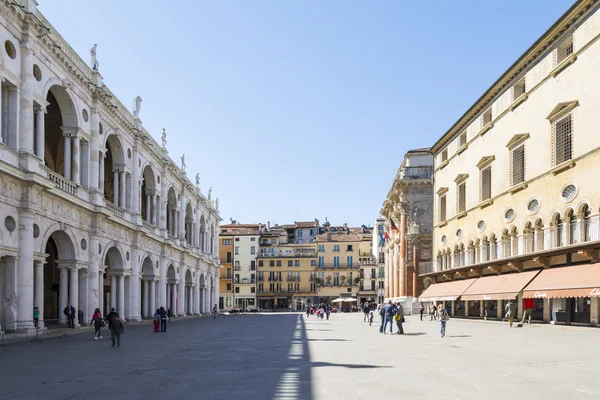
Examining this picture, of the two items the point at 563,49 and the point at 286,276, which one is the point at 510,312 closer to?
the point at 563,49

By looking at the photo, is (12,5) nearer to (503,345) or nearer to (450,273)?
(503,345)

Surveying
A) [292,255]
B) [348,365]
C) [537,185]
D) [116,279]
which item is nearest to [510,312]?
[537,185]

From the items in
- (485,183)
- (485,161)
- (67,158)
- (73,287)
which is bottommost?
(73,287)

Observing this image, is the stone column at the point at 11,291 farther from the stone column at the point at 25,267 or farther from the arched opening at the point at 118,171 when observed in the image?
the arched opening at the point at 118,171

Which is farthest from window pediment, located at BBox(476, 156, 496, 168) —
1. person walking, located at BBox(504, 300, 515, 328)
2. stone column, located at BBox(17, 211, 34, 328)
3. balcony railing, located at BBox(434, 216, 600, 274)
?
stone column, located at BBox(17, 211, 34, 328)

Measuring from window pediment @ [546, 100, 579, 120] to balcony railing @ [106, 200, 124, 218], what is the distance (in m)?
24.7

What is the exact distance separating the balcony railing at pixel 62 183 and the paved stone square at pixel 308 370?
26.6 feet

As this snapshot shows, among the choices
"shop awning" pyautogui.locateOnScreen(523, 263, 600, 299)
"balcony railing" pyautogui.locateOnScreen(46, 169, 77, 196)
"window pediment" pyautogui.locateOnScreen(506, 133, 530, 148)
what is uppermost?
"window pediment" pyautogui.locateOnScreen(506, 133, 530, 148)

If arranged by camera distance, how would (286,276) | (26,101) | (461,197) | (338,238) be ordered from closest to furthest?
1. (26,101)
2. (461,197)
3. (286,276)
4. (338,238)

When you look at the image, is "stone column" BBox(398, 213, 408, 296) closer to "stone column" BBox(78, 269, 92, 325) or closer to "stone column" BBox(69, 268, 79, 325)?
"stone column" BBox(78, 269, 92, 325)

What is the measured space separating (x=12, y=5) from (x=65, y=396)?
18575 mm

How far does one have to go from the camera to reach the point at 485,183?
44219 millimetres

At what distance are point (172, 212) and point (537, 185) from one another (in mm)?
34753

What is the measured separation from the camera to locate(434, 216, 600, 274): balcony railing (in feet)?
95.2
